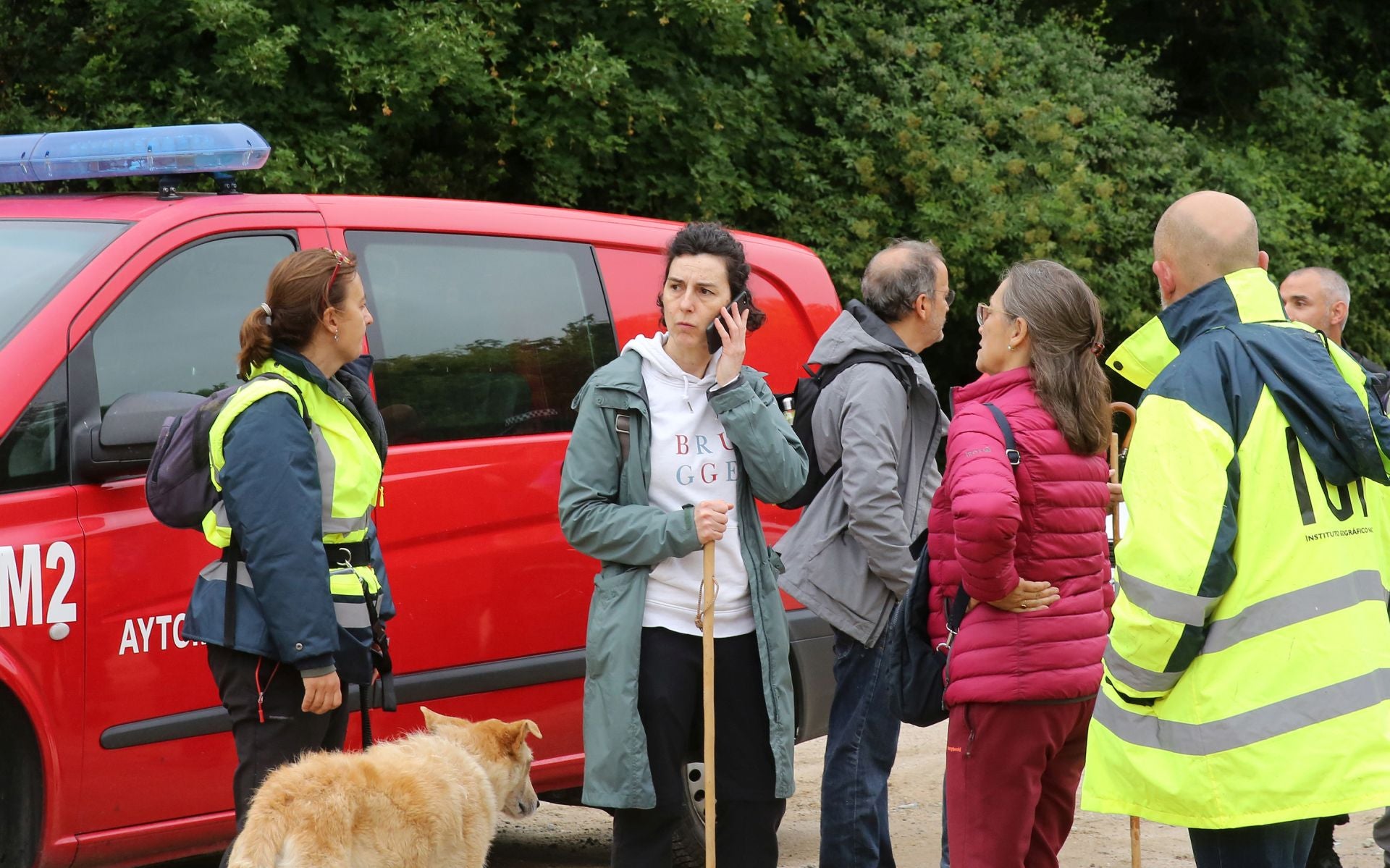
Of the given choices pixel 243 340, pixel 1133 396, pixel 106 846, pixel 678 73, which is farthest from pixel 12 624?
pixel 1133 396

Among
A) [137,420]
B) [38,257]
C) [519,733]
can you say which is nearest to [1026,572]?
[519,733]

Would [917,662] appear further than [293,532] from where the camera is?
Yes

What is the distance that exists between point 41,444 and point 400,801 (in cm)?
138

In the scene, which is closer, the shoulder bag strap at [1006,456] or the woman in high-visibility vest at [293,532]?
the woman in high-visibility vest at [293,532]

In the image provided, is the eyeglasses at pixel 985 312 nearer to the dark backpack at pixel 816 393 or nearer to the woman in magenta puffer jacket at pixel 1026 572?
the woman in magenta puffer jacket at pixel 1026 572

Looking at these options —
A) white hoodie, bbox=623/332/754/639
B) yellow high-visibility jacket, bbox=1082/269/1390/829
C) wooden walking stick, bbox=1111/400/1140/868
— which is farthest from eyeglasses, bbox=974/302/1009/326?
Result: yellow high-visibility jacket, bbox=1082/269/1390/829

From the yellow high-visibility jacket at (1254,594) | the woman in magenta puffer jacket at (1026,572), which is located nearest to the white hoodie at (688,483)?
Result: the woman in magenta puffer jacket at (1026,572)

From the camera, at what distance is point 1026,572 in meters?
3.66

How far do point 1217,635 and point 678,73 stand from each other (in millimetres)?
9991

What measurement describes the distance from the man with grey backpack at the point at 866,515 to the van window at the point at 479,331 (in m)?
0.85

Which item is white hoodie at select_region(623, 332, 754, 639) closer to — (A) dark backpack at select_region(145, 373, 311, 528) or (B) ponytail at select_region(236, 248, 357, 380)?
(B) ponytail at select_region(236, 248, 357, 380)

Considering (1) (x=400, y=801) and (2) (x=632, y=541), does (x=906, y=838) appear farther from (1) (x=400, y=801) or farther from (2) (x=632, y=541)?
(1) (x=400, y=801)

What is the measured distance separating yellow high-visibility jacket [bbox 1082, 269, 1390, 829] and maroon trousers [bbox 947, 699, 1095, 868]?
66 centimetres

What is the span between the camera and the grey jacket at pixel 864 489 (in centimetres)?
446
